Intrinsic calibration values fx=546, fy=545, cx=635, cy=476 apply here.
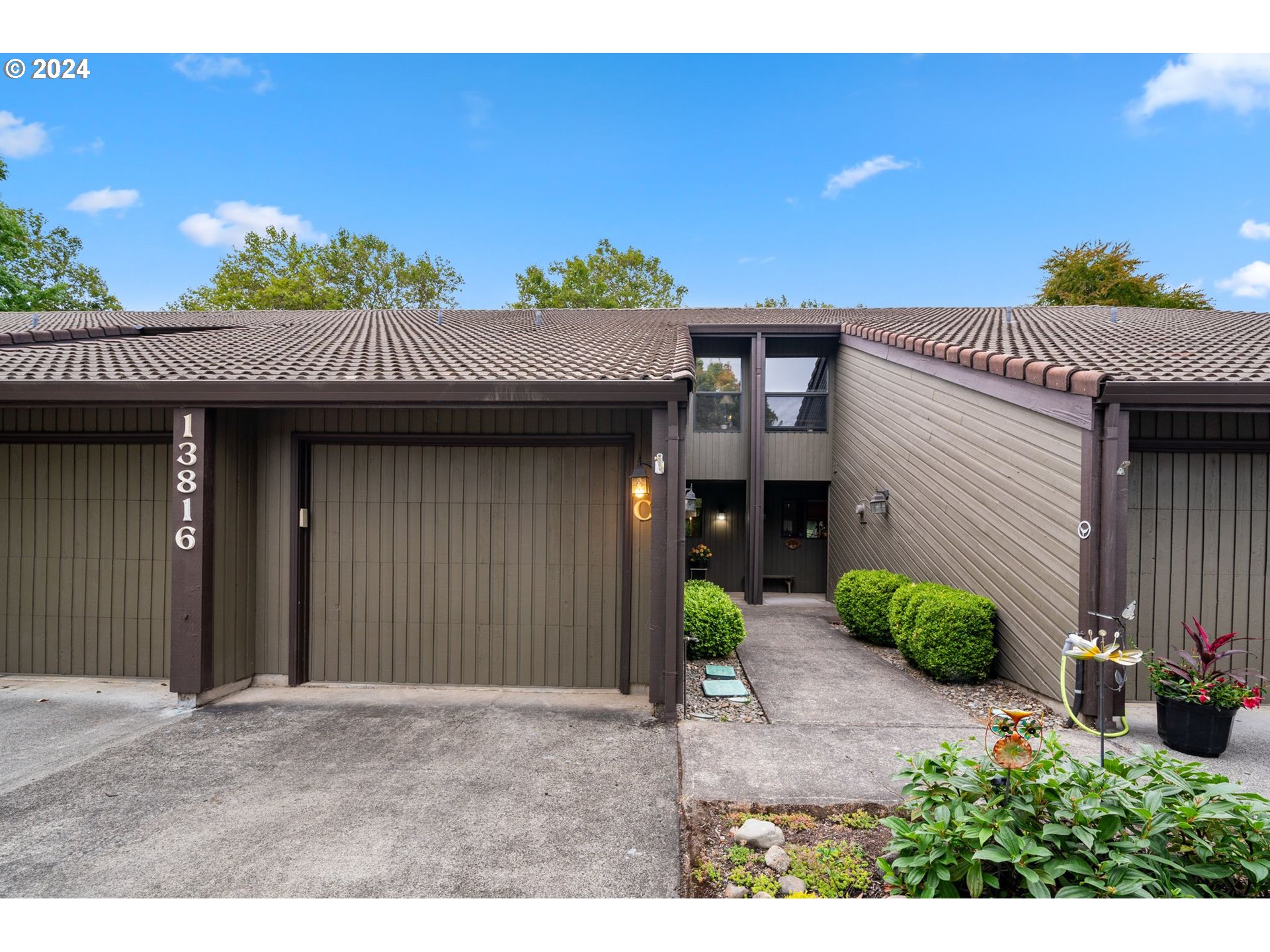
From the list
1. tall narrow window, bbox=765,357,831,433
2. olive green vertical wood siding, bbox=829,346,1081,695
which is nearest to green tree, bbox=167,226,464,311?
tall narrow window, bbox=765,357,831,433

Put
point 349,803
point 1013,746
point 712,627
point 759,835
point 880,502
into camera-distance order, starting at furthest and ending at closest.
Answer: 1. point 880,502
2. point 712,627
3. point 349,803
4. point 759,835
5. point 1013,746

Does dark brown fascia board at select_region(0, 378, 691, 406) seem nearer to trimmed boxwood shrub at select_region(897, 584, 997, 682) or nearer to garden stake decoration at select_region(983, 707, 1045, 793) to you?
garden stake decoration at select_region(983, 707, 1045, 793)

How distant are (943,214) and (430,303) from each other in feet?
63.9

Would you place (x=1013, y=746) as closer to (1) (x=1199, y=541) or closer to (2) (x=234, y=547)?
(1) (x=1199, y=541)

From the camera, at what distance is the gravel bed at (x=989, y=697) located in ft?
14.5

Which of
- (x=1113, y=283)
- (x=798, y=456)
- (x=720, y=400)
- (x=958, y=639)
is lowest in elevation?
(x=958, y=639)

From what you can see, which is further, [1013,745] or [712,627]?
[712,627]

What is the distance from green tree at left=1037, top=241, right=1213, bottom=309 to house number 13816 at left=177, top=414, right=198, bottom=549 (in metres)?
24.4

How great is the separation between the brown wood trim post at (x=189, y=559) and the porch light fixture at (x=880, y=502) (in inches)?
319

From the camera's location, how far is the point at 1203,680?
3.77 m

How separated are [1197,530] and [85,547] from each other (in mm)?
10058

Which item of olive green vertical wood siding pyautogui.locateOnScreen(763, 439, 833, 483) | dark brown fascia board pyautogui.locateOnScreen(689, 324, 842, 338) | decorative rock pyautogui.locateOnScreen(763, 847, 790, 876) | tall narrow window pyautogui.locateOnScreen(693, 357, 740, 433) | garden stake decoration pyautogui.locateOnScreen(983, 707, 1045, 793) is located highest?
dark brown fascia board pyautogui.locateOnScreen(689, 324, 842, 338)

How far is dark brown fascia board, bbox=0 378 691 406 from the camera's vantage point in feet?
14.4

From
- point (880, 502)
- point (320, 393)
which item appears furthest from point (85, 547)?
point (880, 502)
